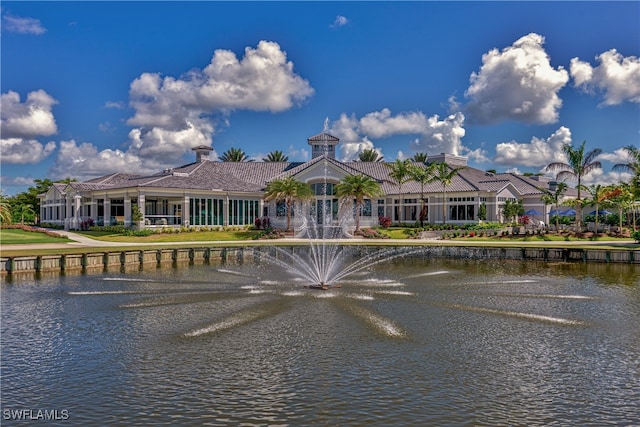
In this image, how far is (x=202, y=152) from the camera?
79250 millimetres

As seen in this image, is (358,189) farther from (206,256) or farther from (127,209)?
(127,209)

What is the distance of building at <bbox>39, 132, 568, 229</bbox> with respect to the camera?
205 ft

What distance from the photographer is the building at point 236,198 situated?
62.3 meters

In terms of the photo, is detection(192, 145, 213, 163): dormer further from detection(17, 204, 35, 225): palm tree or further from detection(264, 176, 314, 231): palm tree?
detection(17, 204, 35, 225): palm tree

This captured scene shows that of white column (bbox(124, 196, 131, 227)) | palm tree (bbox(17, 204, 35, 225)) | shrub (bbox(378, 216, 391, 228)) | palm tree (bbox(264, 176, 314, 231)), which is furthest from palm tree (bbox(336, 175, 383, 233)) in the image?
palm tree (bbox(17, 204, 35, 225))

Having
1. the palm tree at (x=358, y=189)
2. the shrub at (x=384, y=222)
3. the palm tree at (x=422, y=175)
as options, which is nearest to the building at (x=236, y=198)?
the shrub at (x=384, y=222)

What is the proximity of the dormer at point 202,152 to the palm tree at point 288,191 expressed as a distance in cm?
1947

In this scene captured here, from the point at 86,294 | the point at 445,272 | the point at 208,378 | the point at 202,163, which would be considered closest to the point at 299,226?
the point at 202,163

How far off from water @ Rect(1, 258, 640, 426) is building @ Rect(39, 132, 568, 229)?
33.7 m

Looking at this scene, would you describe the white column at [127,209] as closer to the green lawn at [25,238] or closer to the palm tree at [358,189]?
the green lawn at [25,238]

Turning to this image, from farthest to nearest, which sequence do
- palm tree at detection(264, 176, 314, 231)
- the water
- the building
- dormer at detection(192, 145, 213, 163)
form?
dormer at detection(192, 145, 213, 163), the building, palm tree at detection(264, 176, 314, 231), the water

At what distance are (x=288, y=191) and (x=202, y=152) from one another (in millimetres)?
24057

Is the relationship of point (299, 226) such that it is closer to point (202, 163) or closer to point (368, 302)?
point (202, 163)

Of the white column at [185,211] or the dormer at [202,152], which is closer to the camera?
the white column at [185,211]
